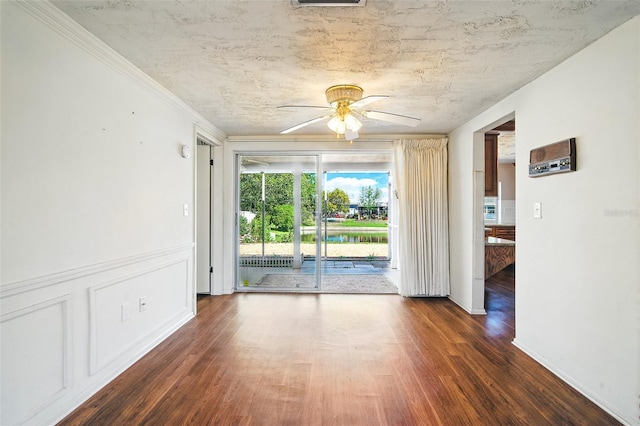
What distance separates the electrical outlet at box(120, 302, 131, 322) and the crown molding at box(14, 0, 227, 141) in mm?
1739

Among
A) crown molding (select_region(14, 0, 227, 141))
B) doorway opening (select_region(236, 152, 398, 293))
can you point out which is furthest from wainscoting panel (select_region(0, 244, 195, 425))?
doorway opening (select_region(236, 152, 398, 293))

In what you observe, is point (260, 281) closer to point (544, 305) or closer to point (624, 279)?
point (544, 305)

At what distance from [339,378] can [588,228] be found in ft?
6.44

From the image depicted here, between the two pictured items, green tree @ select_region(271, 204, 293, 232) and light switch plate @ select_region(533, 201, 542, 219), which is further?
green tree @ select_region(271, 204, 293, 232)

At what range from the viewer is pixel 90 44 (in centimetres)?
185

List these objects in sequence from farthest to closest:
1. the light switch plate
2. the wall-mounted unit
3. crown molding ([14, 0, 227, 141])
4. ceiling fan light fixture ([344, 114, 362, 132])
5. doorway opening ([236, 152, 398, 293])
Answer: doorway opening ([236, 152, 398, 293])
ceiling fan light fixture ([344, 114, 362, 132])
the light switch plate
the wall-mounted unit
crown molding ([14, 0, 227, 141])

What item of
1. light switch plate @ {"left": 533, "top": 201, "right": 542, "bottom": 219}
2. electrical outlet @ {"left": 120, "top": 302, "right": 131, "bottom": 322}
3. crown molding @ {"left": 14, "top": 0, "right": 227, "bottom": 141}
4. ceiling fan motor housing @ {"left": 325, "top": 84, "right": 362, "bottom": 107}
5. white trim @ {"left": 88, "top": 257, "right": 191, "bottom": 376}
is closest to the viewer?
crown molding @ {"left": 14, "top": 0, "right": 227, "bottom": 141}

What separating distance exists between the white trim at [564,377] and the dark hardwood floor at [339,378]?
1.7 inches

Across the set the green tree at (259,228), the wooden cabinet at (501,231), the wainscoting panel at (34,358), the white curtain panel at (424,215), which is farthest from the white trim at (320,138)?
the wainscoting panel at (34,358)

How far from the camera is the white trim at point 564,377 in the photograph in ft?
5.87

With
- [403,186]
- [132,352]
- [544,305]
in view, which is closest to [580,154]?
[544,305]

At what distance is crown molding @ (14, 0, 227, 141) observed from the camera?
1535 mm

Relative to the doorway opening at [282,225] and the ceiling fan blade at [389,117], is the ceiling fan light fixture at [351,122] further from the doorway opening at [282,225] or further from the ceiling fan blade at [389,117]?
the doorway opening at [282,225]

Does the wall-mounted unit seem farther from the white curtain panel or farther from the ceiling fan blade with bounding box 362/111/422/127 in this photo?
the white curtain panel
